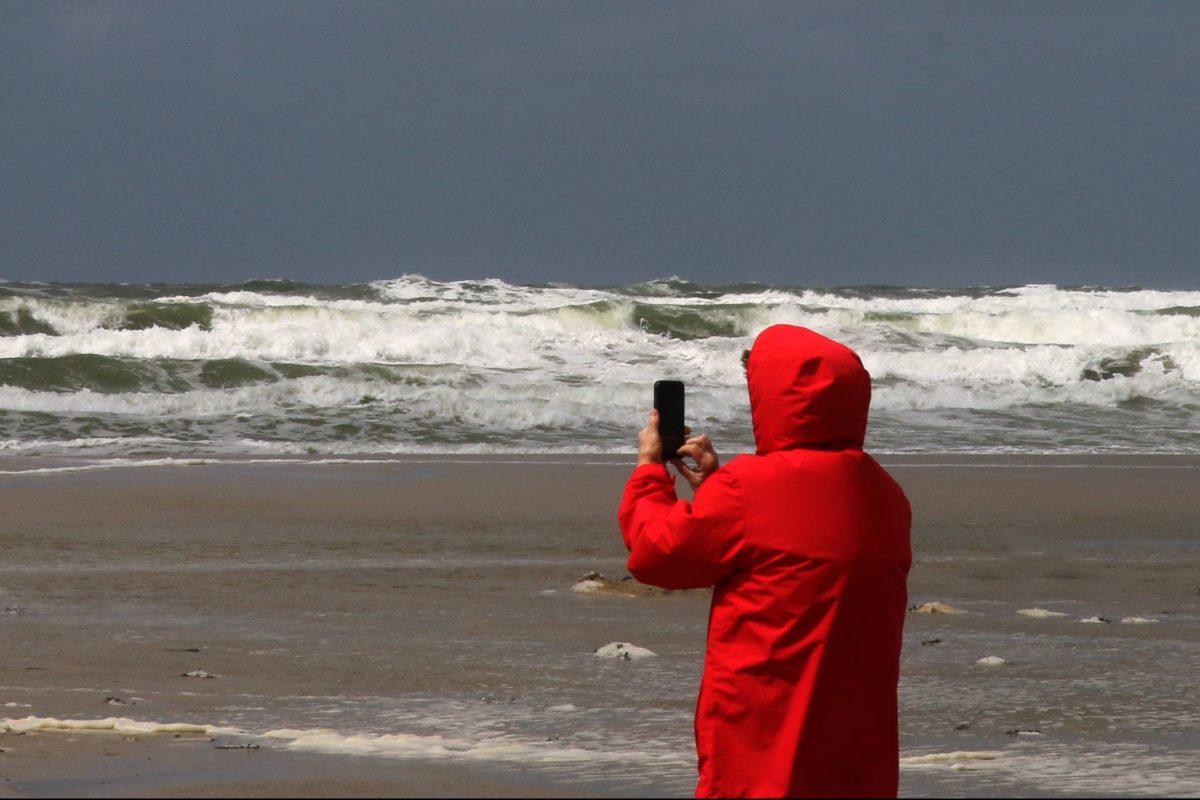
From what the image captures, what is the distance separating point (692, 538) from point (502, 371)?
18.8 meters

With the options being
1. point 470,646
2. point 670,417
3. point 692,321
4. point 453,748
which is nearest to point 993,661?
point 470,646

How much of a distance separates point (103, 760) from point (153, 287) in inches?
1343

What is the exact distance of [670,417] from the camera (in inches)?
110

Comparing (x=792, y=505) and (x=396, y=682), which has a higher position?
(x=792, y=505)

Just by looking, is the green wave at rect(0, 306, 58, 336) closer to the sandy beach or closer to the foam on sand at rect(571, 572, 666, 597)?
the sandy beach

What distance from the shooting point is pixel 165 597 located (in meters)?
6.65

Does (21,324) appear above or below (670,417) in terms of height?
above

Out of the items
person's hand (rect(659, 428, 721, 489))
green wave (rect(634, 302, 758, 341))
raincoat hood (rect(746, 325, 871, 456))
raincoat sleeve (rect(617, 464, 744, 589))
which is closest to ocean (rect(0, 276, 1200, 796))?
person's hand (rect(659, 428, 721, 489))

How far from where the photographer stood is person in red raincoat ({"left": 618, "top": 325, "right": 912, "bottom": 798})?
2512 millimetres

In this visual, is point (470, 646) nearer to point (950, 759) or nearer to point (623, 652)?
point (623, 652)

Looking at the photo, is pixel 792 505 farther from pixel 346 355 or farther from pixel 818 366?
pixel 346 355

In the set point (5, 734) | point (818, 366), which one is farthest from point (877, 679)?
point (5, 734)

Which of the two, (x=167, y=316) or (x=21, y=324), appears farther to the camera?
(x=167, y=316)

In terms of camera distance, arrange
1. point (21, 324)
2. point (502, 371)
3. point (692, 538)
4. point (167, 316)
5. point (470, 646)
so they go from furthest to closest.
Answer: point (167, 316) → point (21, 324) → point (502, 371) → point (470, 646) → point (692, 538)
